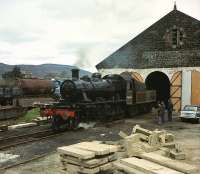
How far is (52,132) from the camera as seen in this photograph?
20.2 m

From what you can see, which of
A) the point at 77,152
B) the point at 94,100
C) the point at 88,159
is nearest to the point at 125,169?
the point at 88,159

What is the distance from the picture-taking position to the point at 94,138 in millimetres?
18094

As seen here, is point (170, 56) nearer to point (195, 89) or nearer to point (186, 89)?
point (186, 89)

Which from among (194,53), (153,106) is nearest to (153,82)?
(153,106)

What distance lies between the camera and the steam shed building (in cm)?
3097

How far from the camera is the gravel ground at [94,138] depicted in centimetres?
1243

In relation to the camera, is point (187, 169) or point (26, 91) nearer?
point (187, 169)

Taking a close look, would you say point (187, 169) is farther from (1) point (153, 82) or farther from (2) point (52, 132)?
(1) point (153, 82)

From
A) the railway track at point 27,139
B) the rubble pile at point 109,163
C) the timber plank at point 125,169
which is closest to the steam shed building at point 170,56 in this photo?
the railway track at point 27,139

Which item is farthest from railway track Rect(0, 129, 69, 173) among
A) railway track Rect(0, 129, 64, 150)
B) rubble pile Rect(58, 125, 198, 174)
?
rubble pile Rect(58, 125, 198, 174)

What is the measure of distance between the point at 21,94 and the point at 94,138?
51.1ft

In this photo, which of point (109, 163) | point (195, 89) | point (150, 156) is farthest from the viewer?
point (195, 89)

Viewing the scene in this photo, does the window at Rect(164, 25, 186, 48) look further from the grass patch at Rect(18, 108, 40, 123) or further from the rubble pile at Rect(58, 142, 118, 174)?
the rubble pile at Rect(58, 142, 118, 174)

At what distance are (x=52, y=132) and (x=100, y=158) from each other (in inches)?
397
